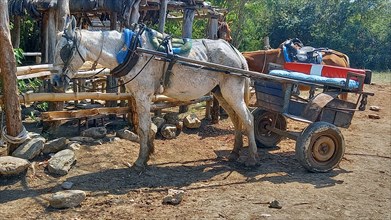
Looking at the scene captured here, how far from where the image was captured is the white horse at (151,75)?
515 cm

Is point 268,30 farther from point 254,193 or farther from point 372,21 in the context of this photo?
point 254,193

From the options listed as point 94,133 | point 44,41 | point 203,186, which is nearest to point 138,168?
point 203,186

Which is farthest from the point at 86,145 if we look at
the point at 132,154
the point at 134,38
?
the point at 134,38

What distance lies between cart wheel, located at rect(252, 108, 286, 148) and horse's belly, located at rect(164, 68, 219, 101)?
5.17 feet

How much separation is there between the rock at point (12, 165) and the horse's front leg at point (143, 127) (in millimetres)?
1429

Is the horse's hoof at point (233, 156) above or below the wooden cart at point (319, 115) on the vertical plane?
below

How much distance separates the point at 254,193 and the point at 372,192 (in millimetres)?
1625

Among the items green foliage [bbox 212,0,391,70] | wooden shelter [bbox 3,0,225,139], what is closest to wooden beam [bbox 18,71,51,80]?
wooden shelter [bbox 3,0,225,139]

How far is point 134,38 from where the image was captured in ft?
18.0

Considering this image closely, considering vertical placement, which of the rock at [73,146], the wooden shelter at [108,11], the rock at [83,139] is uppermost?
the wooden shelter at [108,11]

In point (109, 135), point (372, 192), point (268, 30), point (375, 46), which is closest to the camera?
point (372, 192)

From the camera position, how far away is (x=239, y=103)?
6.30 m

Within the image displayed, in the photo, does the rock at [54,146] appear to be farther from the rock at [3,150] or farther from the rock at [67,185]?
the rock at [67,185]

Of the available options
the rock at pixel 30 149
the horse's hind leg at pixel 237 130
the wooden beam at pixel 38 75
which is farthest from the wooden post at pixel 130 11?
the rock at pixel 30 149
